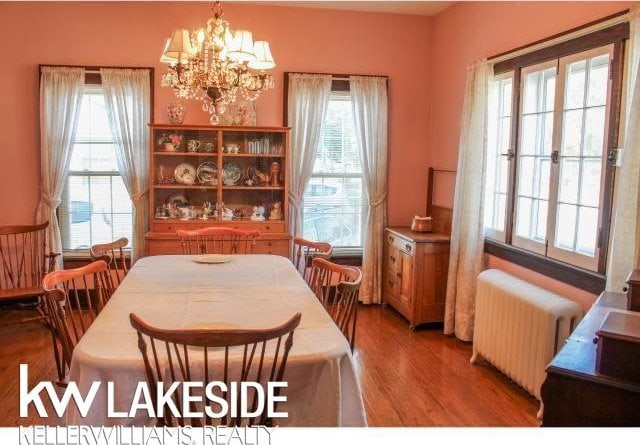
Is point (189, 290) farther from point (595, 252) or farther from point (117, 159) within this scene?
point (117, 159)

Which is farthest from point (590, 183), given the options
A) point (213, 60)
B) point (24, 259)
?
point (24, 259)

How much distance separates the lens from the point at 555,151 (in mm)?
3529

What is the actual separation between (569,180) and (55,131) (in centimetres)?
416

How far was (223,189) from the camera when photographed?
5070 mm

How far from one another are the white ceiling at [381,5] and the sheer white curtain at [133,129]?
1237mm

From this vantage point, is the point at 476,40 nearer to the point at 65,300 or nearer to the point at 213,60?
the point at 213,60

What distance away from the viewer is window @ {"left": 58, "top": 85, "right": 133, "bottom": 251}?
5059 millimetres

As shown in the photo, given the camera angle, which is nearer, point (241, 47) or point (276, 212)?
point (241, 47)

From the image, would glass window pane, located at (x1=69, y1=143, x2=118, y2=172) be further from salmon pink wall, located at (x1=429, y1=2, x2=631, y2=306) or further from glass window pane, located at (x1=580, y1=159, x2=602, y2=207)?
glass window pane, located at (x1=580, y1=159, x2=602, y2=207)

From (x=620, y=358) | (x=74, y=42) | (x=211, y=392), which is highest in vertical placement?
(x=74, y=42)

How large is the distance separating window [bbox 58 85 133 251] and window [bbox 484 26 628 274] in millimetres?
3293

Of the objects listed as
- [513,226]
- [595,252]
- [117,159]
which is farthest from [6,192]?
[595,252]

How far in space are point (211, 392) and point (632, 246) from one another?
82.1 inches

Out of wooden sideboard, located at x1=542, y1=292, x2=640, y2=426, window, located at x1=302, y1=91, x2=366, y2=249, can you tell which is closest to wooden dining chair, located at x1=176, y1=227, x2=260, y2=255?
window, located at x1=302, y1=91, x2=366, y2=249
